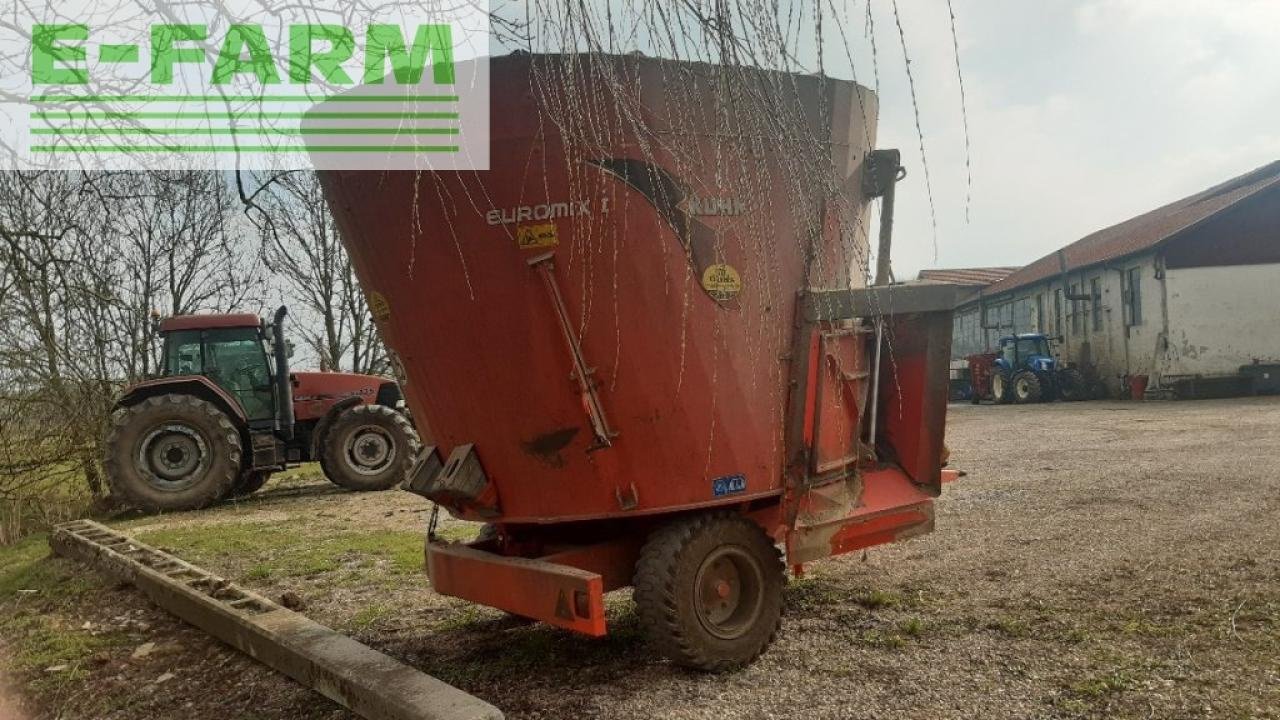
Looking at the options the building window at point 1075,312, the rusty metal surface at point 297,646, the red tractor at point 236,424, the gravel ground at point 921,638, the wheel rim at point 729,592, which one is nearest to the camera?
the rusty metal surface at point 297,646

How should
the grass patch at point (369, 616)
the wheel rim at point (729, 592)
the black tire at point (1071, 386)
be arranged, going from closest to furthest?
the wheel rim at point (729, 592), the grass patch at point (369, 616), the black tire at point (1071, 386)

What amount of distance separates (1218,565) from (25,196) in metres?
8.41

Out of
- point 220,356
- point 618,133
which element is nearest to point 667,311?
point 618,133

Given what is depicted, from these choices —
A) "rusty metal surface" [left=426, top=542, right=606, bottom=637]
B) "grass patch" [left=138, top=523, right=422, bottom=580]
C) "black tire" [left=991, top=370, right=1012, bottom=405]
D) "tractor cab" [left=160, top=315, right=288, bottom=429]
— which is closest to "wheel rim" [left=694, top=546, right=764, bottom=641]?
"rusty metal surface" [left=426, top=542, right=606, bottom=637]

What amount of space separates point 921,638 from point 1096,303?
2312cm

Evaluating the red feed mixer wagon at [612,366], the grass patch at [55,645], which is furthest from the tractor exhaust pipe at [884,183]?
the grass patch at [55,645]

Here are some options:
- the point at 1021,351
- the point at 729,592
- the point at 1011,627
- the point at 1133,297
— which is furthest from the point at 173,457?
the point at 1133,297

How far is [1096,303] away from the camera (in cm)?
2419

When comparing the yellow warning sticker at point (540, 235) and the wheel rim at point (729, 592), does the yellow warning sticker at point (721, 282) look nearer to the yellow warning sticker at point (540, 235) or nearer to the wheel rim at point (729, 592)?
the yellow warning sticker at point (540, 235)

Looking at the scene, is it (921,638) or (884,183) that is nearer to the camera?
(921,638)

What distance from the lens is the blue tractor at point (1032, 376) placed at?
2209 cm

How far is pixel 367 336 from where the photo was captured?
19.5 metres

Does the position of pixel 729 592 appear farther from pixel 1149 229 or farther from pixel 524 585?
pixel 1149 229

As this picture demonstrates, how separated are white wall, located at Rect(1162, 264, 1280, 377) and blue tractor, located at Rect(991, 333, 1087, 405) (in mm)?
2239
